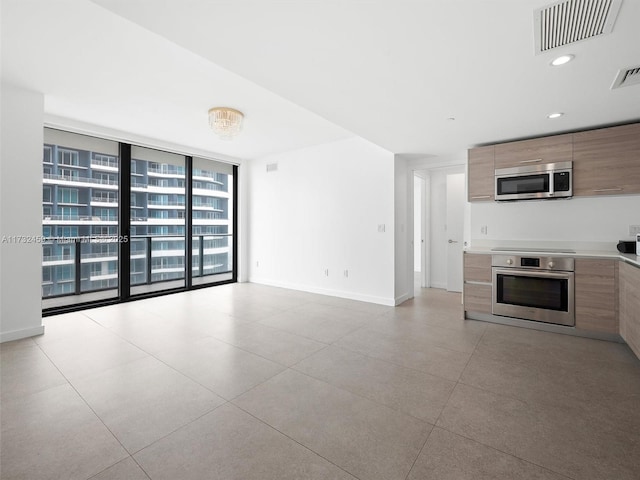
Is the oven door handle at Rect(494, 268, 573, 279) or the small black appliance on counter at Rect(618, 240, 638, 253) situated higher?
the small black appliance on counter at Rect(618, 240, 638, 253)

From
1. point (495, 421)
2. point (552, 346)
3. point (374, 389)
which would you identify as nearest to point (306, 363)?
point (374, 389)

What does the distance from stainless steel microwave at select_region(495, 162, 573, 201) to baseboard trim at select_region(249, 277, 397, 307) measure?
218cm

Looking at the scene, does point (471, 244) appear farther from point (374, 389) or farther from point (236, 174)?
point (236, 174)

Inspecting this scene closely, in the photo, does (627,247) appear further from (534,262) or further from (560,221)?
(534,262)

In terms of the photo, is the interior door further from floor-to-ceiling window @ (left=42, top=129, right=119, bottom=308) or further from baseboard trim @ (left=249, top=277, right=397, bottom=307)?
floor-to-ceiling window @ (left=42, top=129, right=119, bottom=308)

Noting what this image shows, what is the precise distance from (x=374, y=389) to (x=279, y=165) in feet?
15.9

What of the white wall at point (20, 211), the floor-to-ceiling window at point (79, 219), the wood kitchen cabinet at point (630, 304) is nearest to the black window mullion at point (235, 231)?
the floor-to-ceiling window at point (79, 219)

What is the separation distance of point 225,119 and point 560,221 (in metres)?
4.52

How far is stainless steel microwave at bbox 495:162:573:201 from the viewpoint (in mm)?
3564

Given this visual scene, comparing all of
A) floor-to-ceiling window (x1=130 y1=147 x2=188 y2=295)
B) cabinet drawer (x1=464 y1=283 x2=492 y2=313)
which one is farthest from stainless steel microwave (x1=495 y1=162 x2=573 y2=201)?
floor-to-ceiling window (x1=130 y1=147 x2=188 y2=295)

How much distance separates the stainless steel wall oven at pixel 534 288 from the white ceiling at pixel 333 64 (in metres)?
1.58

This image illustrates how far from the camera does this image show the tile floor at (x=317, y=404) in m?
1.53

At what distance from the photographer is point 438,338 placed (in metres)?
3.28

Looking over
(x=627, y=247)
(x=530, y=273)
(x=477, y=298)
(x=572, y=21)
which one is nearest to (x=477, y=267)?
(x=477, y=298)
